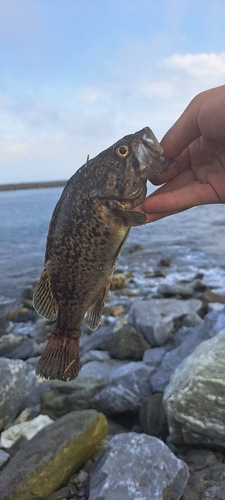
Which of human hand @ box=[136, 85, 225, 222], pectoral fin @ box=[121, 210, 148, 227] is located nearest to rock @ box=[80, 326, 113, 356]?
human hand @ box=[136, 85, 225, 222]

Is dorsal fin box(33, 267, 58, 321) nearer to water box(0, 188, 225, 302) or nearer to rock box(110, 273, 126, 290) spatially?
water box(0, 188, 225, 302)

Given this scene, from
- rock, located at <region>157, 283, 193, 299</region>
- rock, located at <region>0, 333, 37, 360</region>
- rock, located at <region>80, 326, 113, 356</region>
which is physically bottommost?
rock, located at <region>0, 333, 37, 360</region>

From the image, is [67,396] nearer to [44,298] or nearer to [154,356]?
[154,356]

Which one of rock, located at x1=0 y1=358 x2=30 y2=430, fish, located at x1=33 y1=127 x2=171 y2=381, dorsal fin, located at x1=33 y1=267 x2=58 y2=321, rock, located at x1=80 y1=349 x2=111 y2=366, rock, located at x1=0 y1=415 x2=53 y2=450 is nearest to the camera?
fish, located at x1=33 y1=127 x2=171 y2=381

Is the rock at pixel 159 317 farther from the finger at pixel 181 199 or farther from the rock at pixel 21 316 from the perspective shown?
the finger at pixel 181 199

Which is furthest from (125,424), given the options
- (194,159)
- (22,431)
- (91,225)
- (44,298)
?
(194,159)

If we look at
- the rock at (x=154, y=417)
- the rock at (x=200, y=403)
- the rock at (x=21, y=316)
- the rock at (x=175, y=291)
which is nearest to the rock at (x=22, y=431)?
the rock at (x=154, y=417)
